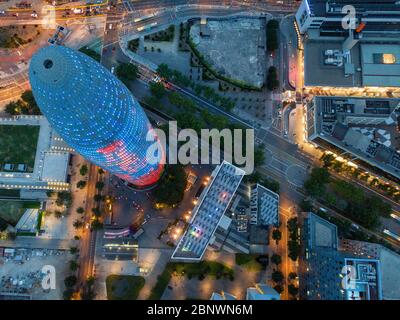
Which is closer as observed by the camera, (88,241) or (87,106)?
(87,106)

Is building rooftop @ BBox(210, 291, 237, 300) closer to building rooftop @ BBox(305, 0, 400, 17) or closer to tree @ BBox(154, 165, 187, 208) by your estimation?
tree @ BBox(154, 165, 187, 208)

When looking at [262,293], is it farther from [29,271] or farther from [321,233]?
[29,271]

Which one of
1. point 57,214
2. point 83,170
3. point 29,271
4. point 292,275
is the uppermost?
point 83,170

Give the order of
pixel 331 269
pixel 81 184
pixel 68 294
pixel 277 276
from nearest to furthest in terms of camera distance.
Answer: pixel 331 269 → pixel 68 294 → pixel 277 276 → pixel 81 184

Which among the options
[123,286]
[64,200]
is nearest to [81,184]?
[64,200]

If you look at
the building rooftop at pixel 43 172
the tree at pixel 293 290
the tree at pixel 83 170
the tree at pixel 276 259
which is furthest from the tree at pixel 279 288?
the building rooftop at pixel 43 172

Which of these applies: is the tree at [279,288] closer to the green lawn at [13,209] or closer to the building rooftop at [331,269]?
the building rooftop at [331,269]

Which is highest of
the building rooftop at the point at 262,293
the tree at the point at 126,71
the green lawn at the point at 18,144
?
the tree at the point at 126,71
